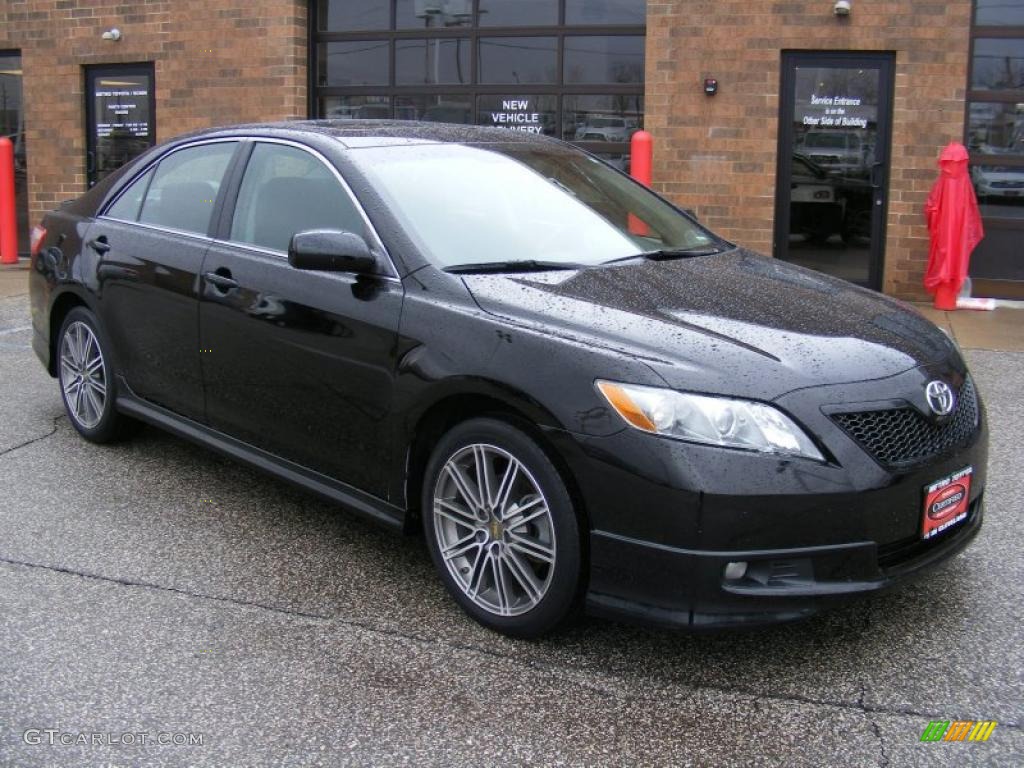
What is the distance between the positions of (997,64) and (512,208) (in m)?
8.06

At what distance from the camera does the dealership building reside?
1068cm

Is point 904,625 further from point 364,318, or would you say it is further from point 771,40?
point 771,40

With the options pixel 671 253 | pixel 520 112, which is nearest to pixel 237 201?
pixel 671 253

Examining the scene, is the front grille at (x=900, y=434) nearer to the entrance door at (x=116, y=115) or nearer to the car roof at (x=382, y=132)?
the car roof at (x=382, y=132)

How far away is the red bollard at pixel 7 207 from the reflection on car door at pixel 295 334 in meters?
9.38

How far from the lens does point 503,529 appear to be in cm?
359

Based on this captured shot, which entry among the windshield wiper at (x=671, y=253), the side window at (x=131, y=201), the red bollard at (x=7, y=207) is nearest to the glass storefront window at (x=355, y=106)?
the red bollard at (x=7, y=207)

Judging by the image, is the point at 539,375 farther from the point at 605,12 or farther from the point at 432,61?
the point at 432,61

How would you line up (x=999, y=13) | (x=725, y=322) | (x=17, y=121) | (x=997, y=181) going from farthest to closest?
(x=17, y=121)
(x=997, y=181)
(x=999, y=13)
(x=725, y=322)

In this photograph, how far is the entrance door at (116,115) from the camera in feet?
44.3

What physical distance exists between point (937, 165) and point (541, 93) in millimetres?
3942

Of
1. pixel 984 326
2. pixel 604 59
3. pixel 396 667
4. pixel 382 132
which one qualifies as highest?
pixel 604 59

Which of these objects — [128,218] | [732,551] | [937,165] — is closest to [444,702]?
[732,551]

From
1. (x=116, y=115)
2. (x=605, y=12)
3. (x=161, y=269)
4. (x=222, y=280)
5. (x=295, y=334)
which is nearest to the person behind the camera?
(x=295, y=334)
